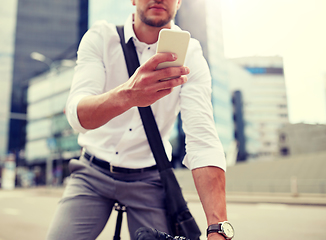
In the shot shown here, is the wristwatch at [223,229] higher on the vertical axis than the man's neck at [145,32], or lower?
lower

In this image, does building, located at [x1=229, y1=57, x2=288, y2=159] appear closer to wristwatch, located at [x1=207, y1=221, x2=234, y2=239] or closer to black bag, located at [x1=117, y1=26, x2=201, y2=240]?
black bag, located at [x1=117, y1=26, x2=201, y2=240]

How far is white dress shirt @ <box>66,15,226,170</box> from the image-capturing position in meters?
1.41

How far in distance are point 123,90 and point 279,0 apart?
2517 millimetres

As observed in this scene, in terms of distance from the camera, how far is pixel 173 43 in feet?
2.85

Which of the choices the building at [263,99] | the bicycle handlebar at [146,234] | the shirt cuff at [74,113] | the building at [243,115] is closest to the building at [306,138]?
the building at [243,115]

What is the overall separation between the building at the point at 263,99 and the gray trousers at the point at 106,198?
8369cm

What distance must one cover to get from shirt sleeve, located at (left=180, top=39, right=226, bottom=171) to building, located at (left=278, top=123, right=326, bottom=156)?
40.4 metres

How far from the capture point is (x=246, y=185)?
18.3 metres

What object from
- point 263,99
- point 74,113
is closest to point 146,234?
point 74,113

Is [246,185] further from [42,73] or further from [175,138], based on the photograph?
[42,73]

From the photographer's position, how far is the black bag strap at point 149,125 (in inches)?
58.3

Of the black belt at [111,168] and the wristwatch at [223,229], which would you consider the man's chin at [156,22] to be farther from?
the wristwatch at [223,229]

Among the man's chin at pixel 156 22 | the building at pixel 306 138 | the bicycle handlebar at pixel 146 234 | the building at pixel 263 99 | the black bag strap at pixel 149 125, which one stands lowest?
the bicycle handlebar at pixel 146 234

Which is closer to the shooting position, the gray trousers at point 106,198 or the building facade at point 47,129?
the gray trousers at point 106,198
